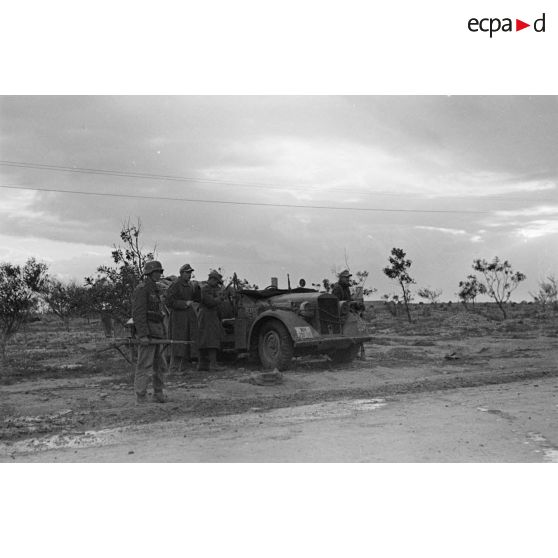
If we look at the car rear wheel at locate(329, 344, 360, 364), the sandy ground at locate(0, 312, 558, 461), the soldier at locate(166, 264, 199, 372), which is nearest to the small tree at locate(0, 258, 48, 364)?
the sandy ground at locate(0, 312, 558, 461)

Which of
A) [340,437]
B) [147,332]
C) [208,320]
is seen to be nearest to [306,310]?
[208,320]

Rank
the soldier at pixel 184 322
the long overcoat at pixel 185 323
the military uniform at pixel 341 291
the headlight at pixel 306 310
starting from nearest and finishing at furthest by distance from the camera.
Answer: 1. the soldier at pixel 184 322
2. the long overcoat at pixel 185 323
3. the headlight at pixel 306 310
4. the military uniform at pixel 341 291

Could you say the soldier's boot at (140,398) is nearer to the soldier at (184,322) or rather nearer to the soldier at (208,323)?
the soldier at (184,322)

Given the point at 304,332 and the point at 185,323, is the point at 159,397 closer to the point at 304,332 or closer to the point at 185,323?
the point at 185,323

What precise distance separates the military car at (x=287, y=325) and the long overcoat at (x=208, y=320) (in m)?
0.50

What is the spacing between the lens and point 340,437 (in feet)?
19.9

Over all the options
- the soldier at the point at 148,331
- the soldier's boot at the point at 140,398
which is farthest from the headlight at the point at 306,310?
the soldier's boot at the point at 140,398

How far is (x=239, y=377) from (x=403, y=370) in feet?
10.2

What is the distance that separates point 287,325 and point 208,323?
4.97 feet

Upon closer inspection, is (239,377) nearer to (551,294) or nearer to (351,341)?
(351,341)

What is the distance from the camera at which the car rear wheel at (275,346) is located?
11375 mm

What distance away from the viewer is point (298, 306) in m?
12.0

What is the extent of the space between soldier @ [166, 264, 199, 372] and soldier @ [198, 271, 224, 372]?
0.17 metres

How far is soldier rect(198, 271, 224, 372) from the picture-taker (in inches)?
460
